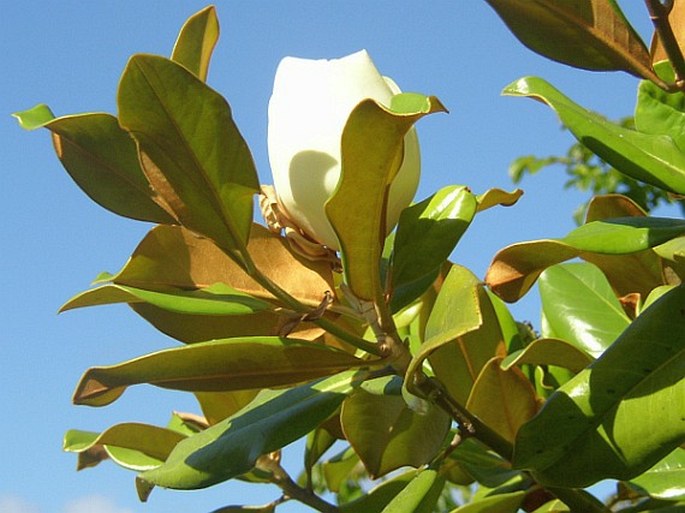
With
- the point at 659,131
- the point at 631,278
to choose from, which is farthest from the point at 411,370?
the point at 631,278

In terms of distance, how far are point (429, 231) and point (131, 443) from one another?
0.62m

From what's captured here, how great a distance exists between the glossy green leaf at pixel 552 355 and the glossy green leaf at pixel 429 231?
8.0 inches

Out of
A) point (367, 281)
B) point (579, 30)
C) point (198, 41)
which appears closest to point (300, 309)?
point (367, 281)

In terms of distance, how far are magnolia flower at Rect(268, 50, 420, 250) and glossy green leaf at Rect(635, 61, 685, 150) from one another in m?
0.30

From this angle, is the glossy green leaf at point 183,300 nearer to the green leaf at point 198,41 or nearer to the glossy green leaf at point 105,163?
the glossy green leaf at point 105,163

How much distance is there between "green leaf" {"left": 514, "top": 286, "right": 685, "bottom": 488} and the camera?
3.49 feet

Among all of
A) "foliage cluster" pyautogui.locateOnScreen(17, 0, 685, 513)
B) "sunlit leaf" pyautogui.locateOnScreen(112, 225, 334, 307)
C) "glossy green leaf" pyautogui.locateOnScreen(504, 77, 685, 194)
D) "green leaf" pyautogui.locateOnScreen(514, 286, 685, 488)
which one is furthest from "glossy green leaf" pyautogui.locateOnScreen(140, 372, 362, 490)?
"glossy green leaf" pyautogui.locateOnScreen(504, 77, 685, 194)

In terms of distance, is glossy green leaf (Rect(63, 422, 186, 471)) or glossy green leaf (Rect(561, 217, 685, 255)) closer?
glossy green leaf (Rect(561, 217, 685, 255))

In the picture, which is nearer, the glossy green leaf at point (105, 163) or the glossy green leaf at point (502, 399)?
the glossy green leaf at point (105, 163)

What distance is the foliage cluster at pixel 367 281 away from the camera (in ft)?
3.36

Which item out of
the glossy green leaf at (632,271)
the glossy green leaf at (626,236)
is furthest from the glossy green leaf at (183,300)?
the glossy green leaf at (632,271)

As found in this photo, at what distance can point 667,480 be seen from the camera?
1.35 meters

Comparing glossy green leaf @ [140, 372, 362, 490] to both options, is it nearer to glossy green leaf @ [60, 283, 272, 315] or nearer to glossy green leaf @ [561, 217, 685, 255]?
glossy green leaf @ [60, 283, 272, 315]

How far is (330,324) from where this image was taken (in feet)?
3.73
